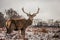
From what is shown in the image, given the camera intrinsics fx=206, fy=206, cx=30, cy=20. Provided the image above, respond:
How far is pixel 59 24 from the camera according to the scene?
3.41m

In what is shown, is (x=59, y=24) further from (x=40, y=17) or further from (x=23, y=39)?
(x=23, y=39)

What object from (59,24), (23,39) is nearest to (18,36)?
(23,39)

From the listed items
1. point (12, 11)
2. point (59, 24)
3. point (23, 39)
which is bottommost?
point (23, 39)

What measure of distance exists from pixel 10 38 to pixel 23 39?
0.22 metres

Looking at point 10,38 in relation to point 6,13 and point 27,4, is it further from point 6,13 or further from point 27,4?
point 27,4

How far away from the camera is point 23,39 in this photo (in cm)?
339

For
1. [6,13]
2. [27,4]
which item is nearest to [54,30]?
[27,4]

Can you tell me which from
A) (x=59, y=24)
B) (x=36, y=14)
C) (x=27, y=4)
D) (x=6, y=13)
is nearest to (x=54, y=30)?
(x=59, y=24)

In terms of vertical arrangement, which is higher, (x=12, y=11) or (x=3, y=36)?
(x=12, y=11)

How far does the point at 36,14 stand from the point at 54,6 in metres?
0.33

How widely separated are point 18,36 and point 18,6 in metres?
0.50

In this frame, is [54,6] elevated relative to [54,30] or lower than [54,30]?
Result: elevated

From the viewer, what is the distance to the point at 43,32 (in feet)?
11.1

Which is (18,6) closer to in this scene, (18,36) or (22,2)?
(22,2)
